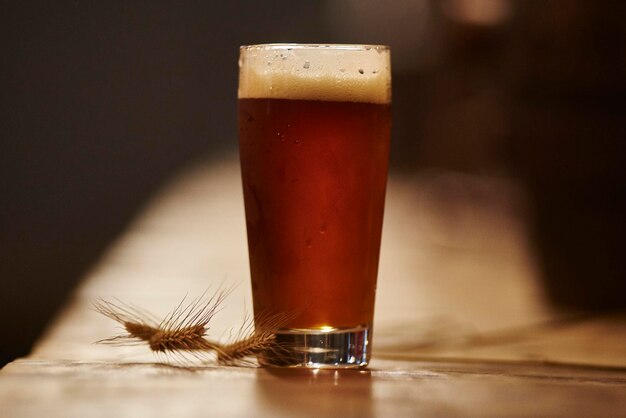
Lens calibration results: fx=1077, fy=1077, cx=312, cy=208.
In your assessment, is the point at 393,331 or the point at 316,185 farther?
the point at 393,331

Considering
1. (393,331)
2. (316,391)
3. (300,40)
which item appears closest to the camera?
(316,391)

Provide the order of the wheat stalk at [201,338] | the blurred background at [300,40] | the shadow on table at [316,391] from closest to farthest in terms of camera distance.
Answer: the shadow on table at [316,391], the wheat stalk at [201,338], the blurred background at [300,40]

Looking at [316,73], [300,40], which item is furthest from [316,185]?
[300,40]

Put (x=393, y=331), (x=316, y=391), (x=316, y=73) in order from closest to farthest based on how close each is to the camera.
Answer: (x=316, y=391)
(x=316, y=73)
(x=393, y=331)

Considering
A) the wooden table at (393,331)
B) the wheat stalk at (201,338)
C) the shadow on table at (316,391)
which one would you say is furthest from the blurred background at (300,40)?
the shadow on table at (316,391)

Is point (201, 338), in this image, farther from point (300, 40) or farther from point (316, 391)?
point (300, 40)

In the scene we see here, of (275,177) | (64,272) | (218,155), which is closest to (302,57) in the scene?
(275,177)

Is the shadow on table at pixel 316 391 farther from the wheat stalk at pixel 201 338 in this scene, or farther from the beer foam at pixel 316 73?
the beer foam at pixel 316 73

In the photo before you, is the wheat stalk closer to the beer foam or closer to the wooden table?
the wooden table
